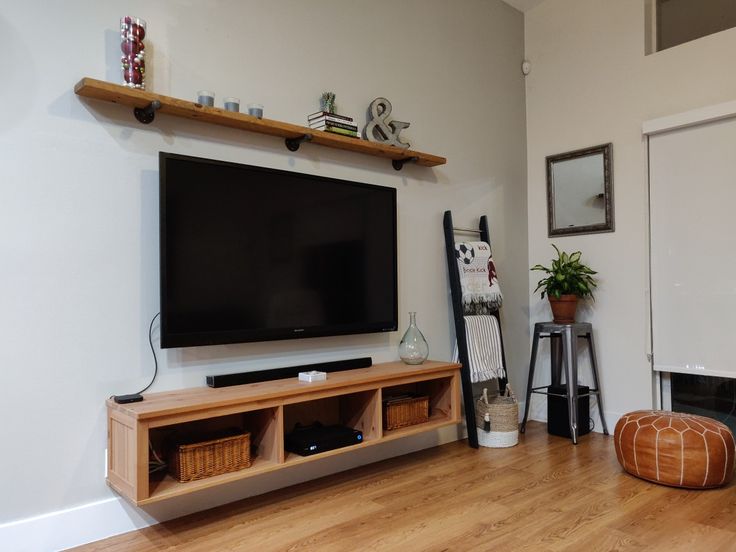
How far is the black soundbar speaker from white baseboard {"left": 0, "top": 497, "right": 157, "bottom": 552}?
2432mm

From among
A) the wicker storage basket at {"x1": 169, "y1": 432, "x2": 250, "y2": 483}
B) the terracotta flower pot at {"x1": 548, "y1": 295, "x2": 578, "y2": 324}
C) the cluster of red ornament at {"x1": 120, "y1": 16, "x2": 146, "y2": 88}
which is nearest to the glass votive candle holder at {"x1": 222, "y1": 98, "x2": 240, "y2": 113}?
the cluster of red ornament at {"x1": 120, "y1": 16, "x2": 146, "y2": 88}

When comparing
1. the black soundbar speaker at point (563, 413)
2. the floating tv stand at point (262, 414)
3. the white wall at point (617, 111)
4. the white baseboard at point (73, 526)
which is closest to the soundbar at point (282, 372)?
the floating tv stand at point (262, 414)

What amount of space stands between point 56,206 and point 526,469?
2.47 m

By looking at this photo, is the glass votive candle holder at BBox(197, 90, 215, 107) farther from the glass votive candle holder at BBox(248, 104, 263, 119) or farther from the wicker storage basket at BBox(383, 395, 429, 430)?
the wicker storage basket at BBox(383, 395, 429, 430)

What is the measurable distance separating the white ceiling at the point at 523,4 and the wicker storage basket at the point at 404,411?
2.91m

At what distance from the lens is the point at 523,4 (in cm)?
408

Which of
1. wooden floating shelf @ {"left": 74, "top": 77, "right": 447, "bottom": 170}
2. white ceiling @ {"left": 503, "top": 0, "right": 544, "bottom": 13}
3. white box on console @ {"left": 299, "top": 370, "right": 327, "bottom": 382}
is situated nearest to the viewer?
wooden floating shelf @ {"left": 74, "top": 77, "right": 447, "bottom": 170}

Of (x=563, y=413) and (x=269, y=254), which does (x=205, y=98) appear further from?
(x=563, y=413)

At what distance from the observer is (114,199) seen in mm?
2234

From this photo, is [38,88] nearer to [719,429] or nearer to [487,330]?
[487,330]

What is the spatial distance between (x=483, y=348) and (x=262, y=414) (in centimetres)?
159

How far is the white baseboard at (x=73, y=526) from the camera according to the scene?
198 centimetres

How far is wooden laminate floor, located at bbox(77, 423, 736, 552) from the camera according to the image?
6.75ft

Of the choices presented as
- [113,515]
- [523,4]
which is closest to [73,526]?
[113,515]
